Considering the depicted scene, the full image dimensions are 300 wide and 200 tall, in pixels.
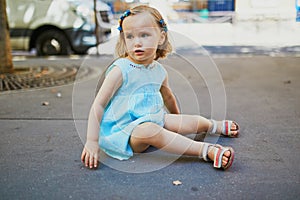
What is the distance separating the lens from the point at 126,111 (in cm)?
208

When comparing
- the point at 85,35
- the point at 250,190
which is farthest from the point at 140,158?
the point at 85,35

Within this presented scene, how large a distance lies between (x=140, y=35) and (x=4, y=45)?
10.9 feet

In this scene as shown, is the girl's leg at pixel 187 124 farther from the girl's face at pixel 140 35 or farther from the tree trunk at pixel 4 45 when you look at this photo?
the tree trunk at pixel 4 45

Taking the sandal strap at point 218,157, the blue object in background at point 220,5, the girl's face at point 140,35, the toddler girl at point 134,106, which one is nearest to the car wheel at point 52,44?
the toddler girl at point 134,106

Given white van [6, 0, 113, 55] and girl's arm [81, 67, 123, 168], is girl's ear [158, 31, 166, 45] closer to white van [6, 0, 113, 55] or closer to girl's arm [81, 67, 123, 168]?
girl's arm [81, 67, 123, 168]

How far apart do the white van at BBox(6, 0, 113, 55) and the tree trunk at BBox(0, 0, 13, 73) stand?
7.40ft

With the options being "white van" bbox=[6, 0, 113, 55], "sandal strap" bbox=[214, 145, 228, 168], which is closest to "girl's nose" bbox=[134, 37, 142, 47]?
"sandal strap" bbox=[214, 145, 228, 168]

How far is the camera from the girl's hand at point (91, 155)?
6.33 ft

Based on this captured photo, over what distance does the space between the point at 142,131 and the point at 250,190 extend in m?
0.64

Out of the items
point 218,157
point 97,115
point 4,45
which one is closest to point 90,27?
point 4,45

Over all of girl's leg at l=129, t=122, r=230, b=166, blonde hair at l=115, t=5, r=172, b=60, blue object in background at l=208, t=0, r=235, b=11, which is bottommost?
girl's leg at l=129, t=122, r=230, b=166

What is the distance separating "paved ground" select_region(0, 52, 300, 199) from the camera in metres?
1.71

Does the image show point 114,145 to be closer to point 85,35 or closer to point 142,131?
point 142,131

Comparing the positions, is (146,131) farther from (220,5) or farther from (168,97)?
(220,5)
